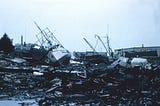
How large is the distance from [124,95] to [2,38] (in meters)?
30.3

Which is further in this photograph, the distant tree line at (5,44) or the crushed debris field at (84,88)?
the distant tree line at (5,44)

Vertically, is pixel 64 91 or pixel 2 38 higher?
pixel 2 38

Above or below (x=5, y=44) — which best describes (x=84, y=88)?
below

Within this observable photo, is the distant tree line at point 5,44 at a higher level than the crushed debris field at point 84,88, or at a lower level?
higher

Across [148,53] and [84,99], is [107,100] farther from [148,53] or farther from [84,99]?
[148,53]

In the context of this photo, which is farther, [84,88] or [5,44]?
[5,44]

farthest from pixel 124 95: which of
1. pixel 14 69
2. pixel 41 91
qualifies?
pixel 14 69

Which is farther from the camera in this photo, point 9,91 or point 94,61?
point 94,61

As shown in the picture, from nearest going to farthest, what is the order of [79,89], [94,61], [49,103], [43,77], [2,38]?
[49,103]
[79,89]
[43,77]
[94,61]
[2,38]

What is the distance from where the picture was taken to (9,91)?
15.0 metres

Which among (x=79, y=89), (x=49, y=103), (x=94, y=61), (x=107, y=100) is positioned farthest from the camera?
(x=94, y=61)

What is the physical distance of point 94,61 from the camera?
35406 millimetres

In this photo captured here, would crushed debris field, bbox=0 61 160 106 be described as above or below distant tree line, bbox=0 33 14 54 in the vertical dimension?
below

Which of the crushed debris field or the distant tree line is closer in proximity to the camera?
the crushed debris field
